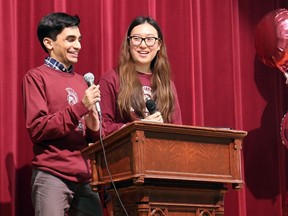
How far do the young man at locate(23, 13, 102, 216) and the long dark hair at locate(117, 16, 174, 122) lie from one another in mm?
169

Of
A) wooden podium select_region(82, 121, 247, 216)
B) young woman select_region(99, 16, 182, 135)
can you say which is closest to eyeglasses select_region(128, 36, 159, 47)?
young woman select_region(99, 16, 182, 135)

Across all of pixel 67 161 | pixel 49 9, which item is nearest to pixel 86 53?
pixel 49 9

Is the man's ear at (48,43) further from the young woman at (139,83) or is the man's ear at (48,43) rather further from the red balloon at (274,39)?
the red balloon at (274,39)

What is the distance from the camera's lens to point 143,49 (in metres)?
2.54

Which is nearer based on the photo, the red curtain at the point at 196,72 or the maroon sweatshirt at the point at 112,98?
the maroon sweatshirt at the point at 112,98

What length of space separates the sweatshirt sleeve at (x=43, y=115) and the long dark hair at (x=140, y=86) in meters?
0.27

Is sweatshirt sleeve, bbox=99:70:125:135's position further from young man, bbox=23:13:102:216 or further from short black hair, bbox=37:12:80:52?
short black hair, bbox=37:12:80:52

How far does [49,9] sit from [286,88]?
157 cm

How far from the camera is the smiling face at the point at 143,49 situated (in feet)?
8.34

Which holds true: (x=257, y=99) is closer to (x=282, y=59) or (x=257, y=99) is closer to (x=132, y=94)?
(x=282, y=59)

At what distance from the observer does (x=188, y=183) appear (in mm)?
1976

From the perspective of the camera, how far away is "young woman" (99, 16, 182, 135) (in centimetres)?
240

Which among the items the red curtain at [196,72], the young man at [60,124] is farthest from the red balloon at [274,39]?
the young man at [60,124]

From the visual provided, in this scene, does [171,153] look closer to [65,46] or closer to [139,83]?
[139,83]
